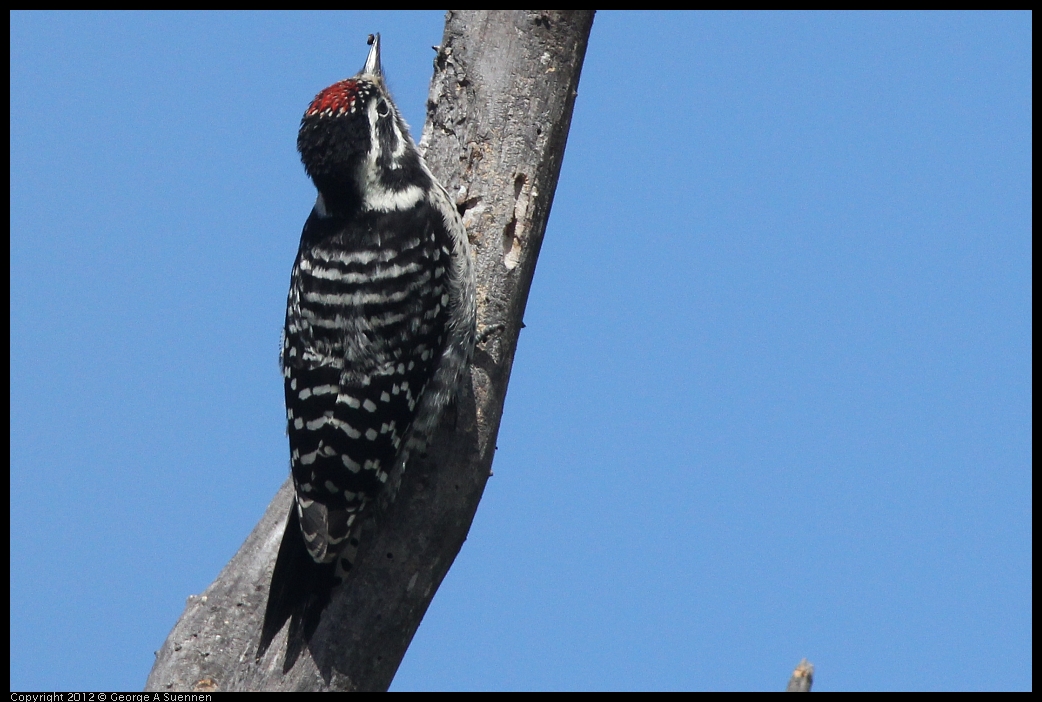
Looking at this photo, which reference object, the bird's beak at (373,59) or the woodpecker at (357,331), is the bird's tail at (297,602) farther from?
the bird's beak at (373,59)

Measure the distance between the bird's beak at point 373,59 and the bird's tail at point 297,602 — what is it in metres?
2.31

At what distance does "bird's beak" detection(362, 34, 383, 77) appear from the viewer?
5340mm

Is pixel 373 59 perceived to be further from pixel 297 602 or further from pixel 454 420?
pixel 297 602

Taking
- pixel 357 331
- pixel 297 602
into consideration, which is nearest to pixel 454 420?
pixel 357 331

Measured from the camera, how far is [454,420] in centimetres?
476

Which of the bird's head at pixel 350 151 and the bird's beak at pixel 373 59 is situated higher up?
the bird's beak at pixel 373 59

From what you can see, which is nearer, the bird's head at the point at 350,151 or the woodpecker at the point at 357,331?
the woodpecker at the point at 357,331

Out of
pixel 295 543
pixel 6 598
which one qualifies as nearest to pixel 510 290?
pixel 295 543

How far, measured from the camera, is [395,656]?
14.8 ft

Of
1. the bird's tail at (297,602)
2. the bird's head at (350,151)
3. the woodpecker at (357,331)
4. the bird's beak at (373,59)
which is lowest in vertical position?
the bird's tail at (297,602)

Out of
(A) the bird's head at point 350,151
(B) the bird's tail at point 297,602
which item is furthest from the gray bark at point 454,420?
(A) the bird's head at point 350,151

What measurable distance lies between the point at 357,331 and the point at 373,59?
5.11ft

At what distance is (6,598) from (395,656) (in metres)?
1.97

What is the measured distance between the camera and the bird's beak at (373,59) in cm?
534
